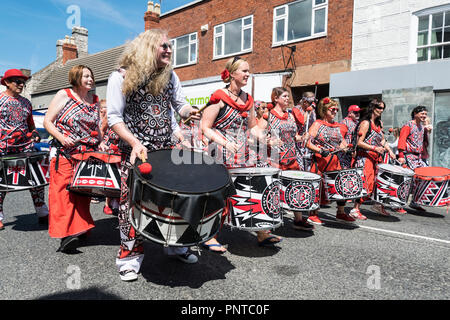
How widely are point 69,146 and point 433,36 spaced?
1130 centimetres

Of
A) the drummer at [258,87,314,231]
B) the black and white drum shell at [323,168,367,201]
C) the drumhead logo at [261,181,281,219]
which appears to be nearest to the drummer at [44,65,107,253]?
the drumhead logo at [261,181,281,219]

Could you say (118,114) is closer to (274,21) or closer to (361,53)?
(361,53)

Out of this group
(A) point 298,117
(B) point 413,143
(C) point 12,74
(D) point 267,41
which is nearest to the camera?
(C) point 12,74

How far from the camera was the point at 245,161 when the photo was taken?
3.83 meters

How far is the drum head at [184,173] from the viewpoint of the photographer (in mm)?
2443

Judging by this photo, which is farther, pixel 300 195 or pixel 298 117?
pixel 298 117

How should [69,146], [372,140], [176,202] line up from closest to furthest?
[176,202], [69,146], [372,140]

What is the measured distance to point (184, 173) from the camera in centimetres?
261

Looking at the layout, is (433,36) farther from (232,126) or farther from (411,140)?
(232,126)

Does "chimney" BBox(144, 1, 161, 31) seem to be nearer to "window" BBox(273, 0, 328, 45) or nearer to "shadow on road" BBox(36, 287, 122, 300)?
"window" BBox(273, 0, 328, 45)

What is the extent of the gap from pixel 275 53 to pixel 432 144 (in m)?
6.97

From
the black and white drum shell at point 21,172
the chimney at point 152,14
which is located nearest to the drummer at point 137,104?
the black and white drum shell at point 21,172

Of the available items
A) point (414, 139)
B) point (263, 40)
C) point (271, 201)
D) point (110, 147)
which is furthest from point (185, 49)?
point (271, 201)
